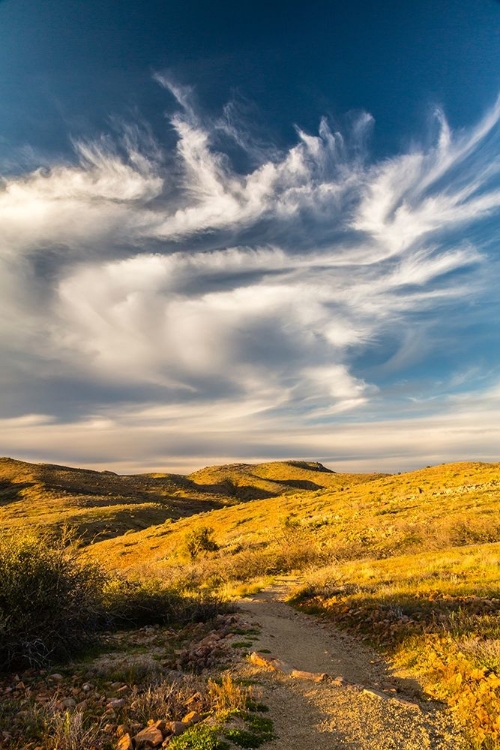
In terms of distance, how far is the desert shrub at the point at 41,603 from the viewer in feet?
31.4

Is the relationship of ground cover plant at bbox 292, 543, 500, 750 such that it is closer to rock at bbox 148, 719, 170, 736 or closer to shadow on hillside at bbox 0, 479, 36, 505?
rock at bbox 148, 719, 170, 736

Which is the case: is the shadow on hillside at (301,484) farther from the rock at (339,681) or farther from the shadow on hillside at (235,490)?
the rock at (339,681)

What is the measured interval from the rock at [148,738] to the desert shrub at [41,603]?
4.25 meters

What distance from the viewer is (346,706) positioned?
691 centimetres

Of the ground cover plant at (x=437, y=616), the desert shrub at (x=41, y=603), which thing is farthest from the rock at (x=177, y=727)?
the desert shrub at (x=41, y=603)

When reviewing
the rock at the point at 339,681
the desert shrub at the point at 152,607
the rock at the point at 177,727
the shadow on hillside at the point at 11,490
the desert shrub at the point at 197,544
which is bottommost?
the desert shrub at the point at 197,544

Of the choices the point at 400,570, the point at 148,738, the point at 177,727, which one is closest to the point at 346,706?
the point at 177,727

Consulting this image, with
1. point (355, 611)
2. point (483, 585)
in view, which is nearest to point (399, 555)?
point (483, 585)

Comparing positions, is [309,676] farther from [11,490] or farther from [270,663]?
[11,490]

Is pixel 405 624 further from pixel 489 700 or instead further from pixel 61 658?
pixel 61 658

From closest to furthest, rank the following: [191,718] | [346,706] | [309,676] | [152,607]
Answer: [191,718], [346,706], [309,676], [152,607]

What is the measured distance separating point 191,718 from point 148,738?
0.77 metres

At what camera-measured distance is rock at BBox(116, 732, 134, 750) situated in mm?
5703

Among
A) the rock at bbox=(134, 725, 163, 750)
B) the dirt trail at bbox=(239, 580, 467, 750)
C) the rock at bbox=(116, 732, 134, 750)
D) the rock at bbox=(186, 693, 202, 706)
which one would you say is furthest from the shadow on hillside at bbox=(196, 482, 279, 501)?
the rock at bbox=(116, 732, 134, 750)
